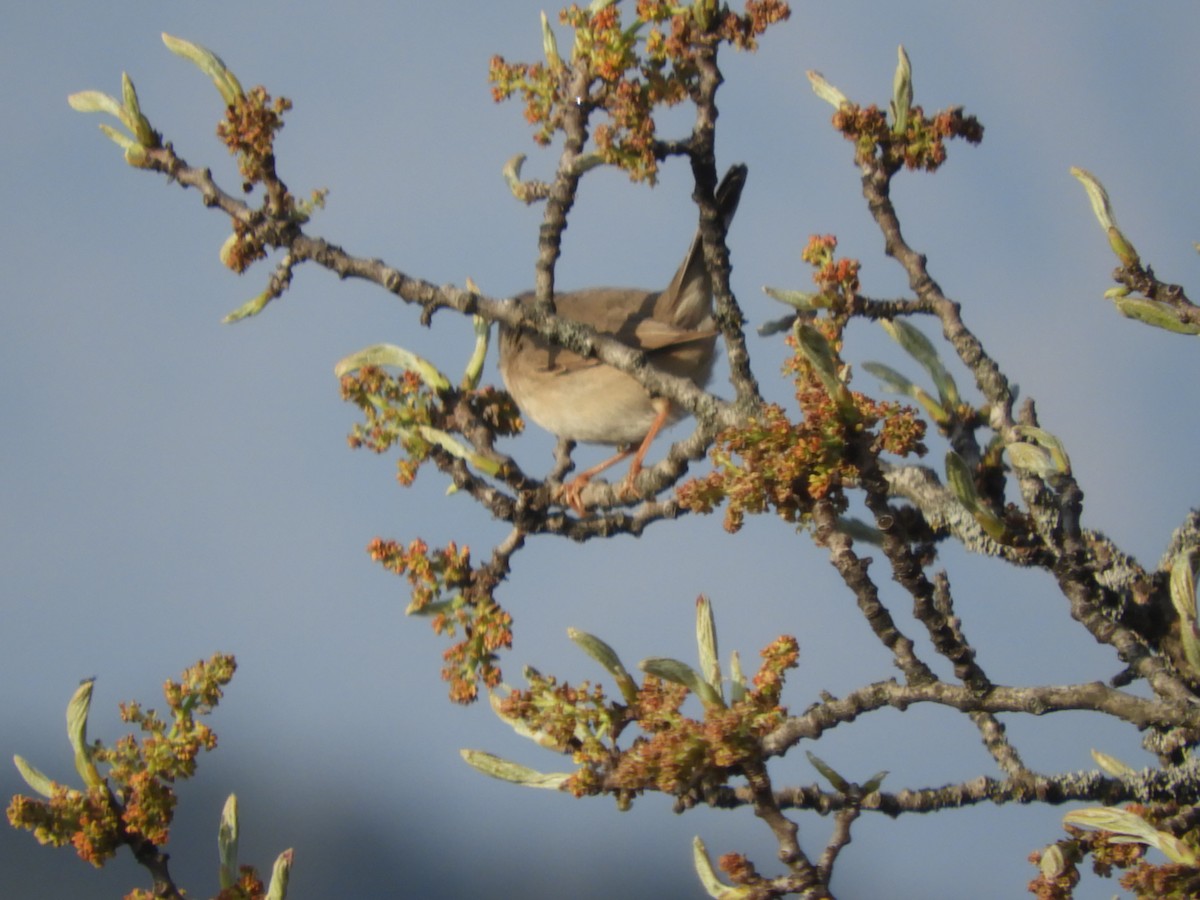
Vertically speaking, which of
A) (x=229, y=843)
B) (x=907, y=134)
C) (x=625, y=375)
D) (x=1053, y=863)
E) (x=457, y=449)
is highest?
(x=625, y=375)

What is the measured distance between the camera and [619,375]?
6809 mm

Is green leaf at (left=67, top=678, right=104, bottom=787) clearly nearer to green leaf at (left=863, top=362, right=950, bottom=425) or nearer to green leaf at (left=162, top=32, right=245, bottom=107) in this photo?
green leaf at (left=162, top=32, right=245, bottom=107)

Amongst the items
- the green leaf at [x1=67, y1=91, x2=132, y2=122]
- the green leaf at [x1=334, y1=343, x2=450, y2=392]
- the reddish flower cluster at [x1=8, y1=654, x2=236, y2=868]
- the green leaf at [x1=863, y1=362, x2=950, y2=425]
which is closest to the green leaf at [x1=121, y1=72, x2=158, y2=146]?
the green leaf at [x1=67, y1=91, x2=132, y2=122]

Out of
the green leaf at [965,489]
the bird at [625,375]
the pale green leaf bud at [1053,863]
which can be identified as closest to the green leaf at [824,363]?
the green leaf at [965,489]

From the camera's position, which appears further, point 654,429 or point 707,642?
point 654,429

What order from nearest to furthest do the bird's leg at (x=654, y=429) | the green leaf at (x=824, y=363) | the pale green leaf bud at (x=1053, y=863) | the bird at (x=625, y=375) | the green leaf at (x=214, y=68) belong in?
the green leaf at (x=824, y=363), the pale green leaf bud at (x=1053, y=863), the green leaf at (x=214, y=68), the bird's leg at (x=654, y=429), the bird at (x=625, y=375)

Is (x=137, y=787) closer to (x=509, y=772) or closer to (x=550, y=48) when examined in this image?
(x=509, y=772)

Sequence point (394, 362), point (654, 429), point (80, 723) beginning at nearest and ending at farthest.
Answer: point (80, 723) → point (394, 362) → point (654, 429)

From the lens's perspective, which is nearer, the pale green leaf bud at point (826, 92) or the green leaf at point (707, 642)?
the green leaf at point (707, 642)

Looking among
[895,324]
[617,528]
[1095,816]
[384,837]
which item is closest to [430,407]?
[617,528]

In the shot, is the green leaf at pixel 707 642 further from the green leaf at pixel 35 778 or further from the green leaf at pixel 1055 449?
the green leaf at pixel 35 778

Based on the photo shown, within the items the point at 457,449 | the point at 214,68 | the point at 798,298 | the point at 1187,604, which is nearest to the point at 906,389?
the point at 798,298

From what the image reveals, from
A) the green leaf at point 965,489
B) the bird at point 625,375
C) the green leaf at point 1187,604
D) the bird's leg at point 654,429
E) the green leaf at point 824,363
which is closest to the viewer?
the green leaf at point 824,363

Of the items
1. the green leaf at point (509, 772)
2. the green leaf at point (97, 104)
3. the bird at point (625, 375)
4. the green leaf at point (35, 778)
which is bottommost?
the green leaf at point (35, 778)
